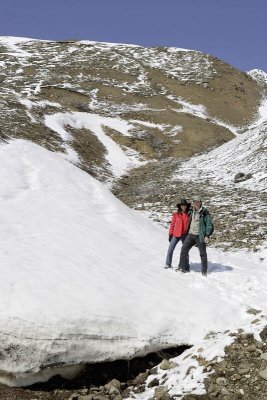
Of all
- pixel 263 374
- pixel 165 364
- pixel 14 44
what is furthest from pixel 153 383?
pixel 14 44

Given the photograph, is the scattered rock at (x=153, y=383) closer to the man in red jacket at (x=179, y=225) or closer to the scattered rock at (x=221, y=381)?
the scattered rock at (x=221, y=381)

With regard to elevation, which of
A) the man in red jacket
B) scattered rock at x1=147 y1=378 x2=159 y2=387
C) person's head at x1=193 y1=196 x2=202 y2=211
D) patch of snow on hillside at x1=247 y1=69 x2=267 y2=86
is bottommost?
scattered rock at x1=147 y1=378 x2=159 y2=387

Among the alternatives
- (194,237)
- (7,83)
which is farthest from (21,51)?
(194,237)

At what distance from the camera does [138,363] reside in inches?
315

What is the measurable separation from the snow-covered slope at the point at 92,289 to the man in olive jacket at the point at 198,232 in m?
0.42

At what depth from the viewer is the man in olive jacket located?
10781 mm

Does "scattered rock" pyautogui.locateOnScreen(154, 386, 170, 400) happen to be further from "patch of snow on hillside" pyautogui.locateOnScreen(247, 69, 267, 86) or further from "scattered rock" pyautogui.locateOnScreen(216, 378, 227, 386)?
"patch of snow on hillside" pyautogui.locateOnScreen(247, 69, 267, 86)

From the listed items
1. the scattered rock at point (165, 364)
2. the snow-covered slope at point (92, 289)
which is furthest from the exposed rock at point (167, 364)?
the snow-covered slope at point (92, 289)

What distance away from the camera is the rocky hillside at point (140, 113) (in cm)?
2314

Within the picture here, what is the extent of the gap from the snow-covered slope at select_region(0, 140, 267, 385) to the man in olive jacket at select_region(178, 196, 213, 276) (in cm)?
42

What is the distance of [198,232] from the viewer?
1089 centimetres

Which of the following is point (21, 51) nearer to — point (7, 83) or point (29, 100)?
point (7, 83)

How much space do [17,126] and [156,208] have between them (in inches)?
638

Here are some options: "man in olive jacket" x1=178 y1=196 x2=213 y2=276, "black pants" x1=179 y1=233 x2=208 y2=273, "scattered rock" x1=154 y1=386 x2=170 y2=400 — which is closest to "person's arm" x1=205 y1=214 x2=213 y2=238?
"man in olive jacket" x1=178 y1=196 x2=213 y2=276
